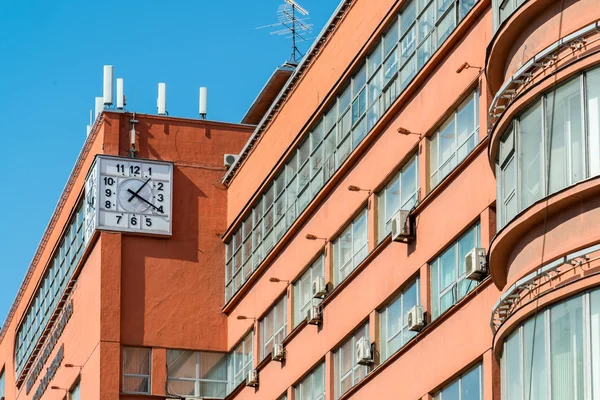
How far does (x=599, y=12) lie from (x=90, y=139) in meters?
28.7

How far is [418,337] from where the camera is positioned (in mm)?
32781

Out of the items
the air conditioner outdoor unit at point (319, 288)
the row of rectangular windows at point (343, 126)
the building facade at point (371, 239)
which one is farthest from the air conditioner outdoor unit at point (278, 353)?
the row of rectangular windows at point (343, 126)

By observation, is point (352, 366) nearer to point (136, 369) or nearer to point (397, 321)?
point (397, 321)

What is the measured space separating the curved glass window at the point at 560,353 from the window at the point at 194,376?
24.3m

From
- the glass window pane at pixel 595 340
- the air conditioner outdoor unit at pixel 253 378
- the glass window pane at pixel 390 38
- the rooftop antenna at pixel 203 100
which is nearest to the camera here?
the glass window pane at pixel 595 340

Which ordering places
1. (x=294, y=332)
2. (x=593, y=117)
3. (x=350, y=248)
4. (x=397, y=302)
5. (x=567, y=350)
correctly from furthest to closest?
(x=294, y=332)
(x=350, y=248)
(x=397, y=302)
(x=593, y=117)
(x=567, y=350)

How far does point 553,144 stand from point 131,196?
85.8 ft

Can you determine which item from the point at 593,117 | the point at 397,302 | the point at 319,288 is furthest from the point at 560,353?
the point at 319,288

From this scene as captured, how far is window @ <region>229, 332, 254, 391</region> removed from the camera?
46.3 meters

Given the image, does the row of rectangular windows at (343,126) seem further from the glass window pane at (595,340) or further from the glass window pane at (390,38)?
the glass window pane at (595,340)

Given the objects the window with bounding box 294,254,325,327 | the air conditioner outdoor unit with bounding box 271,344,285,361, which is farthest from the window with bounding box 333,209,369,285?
the air conditioner outdoor unit with bounding box 271,344,285,361

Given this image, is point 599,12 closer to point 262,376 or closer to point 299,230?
point 299,230

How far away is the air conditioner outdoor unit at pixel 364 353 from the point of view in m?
35.4

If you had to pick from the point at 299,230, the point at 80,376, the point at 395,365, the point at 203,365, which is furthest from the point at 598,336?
the point at 80,376
